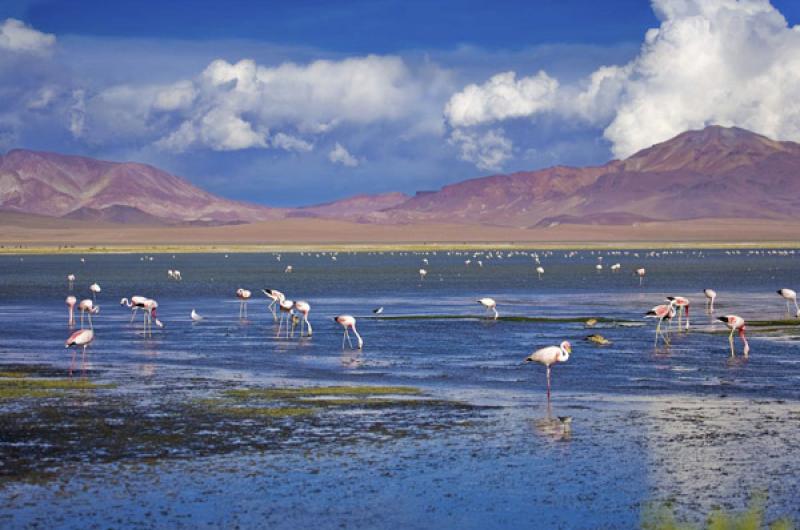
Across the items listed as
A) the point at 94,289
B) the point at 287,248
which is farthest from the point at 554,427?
the point at 287,248

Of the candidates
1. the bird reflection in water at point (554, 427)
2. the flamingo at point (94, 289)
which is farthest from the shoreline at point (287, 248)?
the bird reflection in water at point (554, 427)

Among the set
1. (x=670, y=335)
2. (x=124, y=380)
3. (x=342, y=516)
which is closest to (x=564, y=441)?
(x=342, y=516)

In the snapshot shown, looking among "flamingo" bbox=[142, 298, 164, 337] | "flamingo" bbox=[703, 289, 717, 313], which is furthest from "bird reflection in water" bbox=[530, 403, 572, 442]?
"flamingo" bbox=[703, 289, 717, 313]

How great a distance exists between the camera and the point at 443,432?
54.2 feet

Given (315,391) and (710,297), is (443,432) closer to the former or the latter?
(315,391)

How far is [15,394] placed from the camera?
19875mm

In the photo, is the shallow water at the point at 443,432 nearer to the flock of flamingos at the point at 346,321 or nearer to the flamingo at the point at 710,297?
the flock of flamingos at the point at 346,321

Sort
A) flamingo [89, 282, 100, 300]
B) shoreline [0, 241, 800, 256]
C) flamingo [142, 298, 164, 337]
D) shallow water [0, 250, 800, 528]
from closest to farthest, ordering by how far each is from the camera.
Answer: shallow water [0, 250, 800, 528], flamingo [142, 298, 164, 337], flamingo [89, 282, 100, 300], shoreline [0, 241, 800, 256]

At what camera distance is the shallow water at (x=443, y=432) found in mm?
12625

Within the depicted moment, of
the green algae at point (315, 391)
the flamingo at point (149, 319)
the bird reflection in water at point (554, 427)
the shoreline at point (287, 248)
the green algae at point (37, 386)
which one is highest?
the shoreline at point (287, 248)

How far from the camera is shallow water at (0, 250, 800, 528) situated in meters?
12.6

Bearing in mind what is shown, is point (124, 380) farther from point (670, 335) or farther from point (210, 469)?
point (670, 335)

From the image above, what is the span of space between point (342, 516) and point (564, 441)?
452 cm

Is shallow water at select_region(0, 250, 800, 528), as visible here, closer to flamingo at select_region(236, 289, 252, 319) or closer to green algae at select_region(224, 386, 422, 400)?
green algae at select_region(224, 386, 422, 400)
